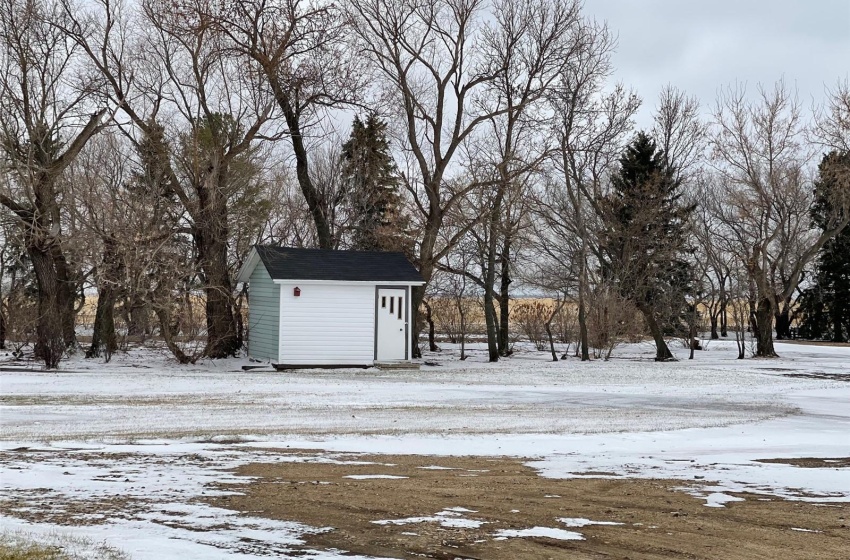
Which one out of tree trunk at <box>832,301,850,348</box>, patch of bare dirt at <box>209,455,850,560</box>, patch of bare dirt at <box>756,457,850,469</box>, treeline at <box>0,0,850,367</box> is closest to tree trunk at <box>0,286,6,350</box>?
treeline at <box>0,0,850,367</box>

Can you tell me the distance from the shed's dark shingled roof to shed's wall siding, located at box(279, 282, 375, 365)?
29 cm

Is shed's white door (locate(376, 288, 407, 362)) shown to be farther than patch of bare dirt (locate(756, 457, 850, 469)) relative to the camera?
Yes

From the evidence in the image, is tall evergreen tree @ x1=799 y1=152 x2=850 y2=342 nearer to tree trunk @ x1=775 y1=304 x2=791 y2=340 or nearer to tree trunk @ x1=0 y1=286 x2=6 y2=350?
tree trunk @ x1=775 y1=304 x2=791 y2=340

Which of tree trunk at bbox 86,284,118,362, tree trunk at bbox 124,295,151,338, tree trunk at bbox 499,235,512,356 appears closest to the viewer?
tree trunk at bbox 86,284,118,362

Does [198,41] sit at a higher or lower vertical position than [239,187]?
higher

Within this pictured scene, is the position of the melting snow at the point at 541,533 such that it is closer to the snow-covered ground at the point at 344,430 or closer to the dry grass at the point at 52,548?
the snow-covered ground at the point at 344,430

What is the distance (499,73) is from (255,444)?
21.5 meters

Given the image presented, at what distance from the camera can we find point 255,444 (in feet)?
35.2

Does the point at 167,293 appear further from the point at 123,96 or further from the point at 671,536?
the point at 671,536

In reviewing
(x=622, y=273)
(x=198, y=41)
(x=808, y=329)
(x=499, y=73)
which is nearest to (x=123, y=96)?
(x=198, y=41)

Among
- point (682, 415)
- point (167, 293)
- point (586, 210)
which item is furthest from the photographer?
point (586, 210)

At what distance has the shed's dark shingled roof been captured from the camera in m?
24.6

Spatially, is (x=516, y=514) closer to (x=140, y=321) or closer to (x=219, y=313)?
(x=219, y=313)

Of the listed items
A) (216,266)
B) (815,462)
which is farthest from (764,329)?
(815,462)
